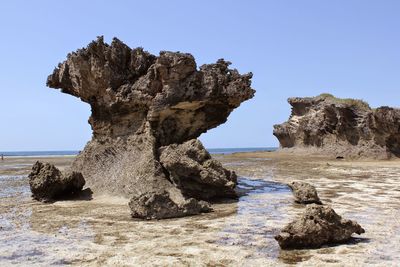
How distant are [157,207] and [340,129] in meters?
27.0

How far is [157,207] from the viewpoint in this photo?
857 cm

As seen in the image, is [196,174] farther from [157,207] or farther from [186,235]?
[186,235]

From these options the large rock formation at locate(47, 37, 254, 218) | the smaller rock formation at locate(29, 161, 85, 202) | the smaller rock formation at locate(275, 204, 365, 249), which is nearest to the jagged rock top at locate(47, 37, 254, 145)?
the large rock formation at locate(47, 37, 254, 218)

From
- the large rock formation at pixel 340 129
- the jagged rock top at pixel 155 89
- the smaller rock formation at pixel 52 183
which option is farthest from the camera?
the large rock formation at pixel 340 129

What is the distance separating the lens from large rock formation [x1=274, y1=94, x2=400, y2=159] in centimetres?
2969

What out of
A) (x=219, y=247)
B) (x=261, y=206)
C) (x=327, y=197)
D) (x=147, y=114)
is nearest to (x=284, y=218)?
(x=261, y=206)

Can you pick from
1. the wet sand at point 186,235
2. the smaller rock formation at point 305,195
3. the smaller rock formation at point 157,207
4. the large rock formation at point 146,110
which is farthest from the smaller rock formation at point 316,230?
the large rock formation at point 146,110

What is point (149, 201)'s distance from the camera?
338 inches

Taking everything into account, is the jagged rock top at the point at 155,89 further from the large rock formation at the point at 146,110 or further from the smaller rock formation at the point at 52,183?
the smaller rock formation at the point at 52,183

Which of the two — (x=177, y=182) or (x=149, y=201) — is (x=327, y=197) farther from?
(x=149, y=201)

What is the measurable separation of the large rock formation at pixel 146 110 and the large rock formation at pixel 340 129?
760 inches

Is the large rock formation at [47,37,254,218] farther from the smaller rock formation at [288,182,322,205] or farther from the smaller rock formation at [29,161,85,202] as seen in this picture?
the smaller rock formation at [288,182,322,205]

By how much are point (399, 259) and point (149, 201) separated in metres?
4.65

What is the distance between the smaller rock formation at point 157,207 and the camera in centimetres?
847
